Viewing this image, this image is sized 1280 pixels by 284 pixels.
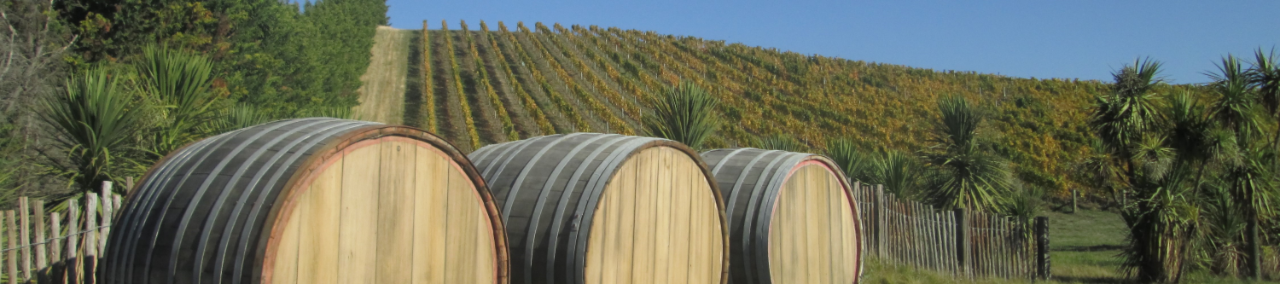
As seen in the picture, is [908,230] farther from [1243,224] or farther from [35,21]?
[35,21]

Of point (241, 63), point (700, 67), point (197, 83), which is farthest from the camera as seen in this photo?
point (700, 67)

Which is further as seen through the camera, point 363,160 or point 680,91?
point 680,91

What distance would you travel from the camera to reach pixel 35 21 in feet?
58.4

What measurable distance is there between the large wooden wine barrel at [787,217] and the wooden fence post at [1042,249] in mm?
5360

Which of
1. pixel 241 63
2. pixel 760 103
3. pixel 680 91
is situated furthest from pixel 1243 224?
pixel 760 103

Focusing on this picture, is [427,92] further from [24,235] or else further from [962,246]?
[24,235]

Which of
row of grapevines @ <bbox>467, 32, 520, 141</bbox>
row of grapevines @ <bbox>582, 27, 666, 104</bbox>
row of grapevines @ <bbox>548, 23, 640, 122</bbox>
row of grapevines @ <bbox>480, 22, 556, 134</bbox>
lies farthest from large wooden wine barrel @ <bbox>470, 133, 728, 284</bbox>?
row of grapevines @ <bbox>582, 27, 666, 104</bbox>

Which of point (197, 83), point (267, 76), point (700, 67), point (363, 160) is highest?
point (700, 67)

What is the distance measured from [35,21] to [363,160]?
18.6m

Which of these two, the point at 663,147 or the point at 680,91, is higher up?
the point at 680,91

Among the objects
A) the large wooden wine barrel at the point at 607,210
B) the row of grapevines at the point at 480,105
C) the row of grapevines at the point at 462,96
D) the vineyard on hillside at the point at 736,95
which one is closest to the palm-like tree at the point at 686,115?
the large wooden wine barrel at the point at 607,210

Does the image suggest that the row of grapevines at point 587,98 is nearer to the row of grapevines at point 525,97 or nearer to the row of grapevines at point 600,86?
the row of grapevines at point 600,86

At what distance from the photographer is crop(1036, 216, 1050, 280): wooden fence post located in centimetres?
1197

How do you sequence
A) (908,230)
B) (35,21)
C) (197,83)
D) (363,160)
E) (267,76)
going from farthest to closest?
(267,76)
(35,21)
(908,230)
(197,83)
(363,160)
